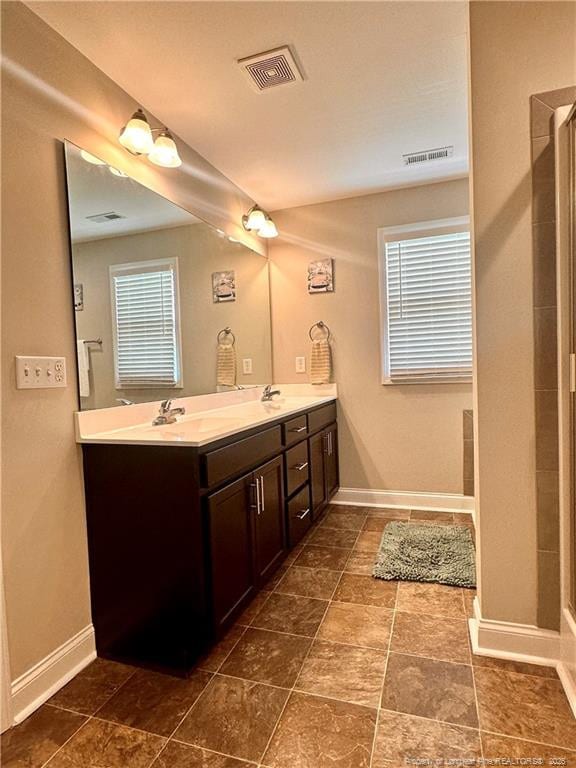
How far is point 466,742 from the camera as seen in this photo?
47.4 inches

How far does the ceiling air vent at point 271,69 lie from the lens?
5.70ft

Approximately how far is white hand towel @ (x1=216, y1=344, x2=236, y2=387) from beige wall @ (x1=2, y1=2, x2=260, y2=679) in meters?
1.19

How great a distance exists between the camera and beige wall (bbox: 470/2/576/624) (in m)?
1.44

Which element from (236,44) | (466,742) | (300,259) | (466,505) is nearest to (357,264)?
(300,259)

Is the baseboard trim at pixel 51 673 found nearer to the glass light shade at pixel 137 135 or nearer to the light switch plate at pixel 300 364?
the glass light shade at pixel 137 135

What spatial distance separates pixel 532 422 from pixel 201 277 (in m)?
1.97

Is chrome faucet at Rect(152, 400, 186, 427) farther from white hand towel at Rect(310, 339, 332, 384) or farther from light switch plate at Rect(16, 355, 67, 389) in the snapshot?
white hand towel at Rect(310, 339, 332, 384)

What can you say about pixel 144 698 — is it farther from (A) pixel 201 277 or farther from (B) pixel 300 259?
(B) pixel 300 259

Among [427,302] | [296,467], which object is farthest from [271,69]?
[296,467]

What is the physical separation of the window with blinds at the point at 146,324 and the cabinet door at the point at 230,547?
2.45 feet

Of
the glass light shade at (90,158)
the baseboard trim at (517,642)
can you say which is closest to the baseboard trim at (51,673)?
the baseboard trim at (517,642)

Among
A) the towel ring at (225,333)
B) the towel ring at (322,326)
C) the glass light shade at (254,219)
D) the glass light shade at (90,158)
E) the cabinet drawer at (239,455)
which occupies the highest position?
the glass light shade at (254,219)

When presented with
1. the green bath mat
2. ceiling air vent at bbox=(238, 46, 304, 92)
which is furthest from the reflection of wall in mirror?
the green bath mat

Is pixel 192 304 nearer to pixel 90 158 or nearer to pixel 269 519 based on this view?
pixel 90 158
